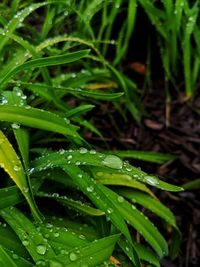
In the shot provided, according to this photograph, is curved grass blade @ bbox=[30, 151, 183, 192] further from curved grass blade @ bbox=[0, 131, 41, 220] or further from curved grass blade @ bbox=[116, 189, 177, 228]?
curved grass blade @ bbox=[116, 189, 177, 228]

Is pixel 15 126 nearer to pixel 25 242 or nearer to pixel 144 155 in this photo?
pixel 25 242

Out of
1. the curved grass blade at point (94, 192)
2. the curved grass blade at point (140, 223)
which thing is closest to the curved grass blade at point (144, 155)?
the curved grass blade at point (140, 223)

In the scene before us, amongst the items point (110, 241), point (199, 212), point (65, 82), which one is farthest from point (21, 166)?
point (199, 212)

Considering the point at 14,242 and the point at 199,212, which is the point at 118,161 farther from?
the point at 199,212

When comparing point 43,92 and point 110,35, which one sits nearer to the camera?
point 43,92

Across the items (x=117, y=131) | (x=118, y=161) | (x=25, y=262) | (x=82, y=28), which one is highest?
(x=82, y=28)

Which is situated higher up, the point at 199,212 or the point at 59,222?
the point at 59,222

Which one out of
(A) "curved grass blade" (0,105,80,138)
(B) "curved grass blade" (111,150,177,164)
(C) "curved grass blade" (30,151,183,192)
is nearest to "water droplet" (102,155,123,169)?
(C) "curved grass blade" (30,151,183,192)
